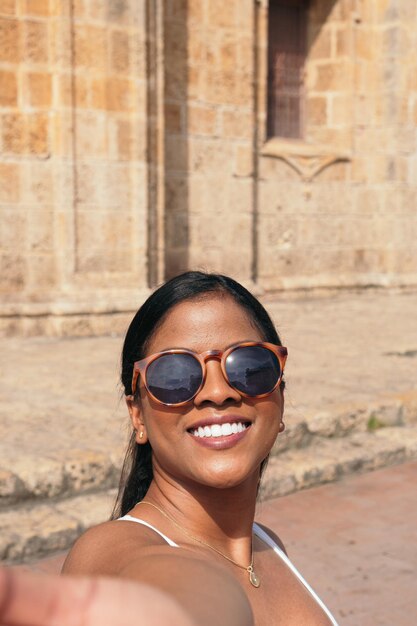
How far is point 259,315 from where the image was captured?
1578 millimetres

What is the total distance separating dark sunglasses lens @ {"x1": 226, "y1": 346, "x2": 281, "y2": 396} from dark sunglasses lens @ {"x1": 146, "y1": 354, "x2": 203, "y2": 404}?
6 cm

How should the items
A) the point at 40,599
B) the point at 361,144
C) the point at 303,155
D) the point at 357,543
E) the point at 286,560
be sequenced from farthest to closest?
the point at 361,144 < the point at 303,155 < the point at 357,543 < the point at 286,560 < the point at 40,599

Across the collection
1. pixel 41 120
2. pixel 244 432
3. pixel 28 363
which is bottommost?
pixel 28 363

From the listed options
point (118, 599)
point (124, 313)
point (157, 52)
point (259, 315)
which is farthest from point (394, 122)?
point (118, 599)

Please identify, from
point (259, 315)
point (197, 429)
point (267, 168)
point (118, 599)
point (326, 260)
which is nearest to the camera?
point (118, 599)

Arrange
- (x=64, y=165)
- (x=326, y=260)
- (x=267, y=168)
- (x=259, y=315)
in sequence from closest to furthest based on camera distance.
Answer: (x=259, y=315), (x=64, y=165), (x=267, y=168), (x=326, y=260)

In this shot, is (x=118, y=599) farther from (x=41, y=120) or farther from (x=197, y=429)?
(x=41, y=120)

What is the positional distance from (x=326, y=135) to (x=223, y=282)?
10390 millimetres

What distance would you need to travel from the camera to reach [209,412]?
1.46m

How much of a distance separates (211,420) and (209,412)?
1cm

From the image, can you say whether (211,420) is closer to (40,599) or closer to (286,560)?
(286,560)

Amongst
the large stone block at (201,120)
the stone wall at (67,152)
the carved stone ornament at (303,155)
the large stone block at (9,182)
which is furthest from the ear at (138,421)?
the carved stone ornament at (303,155)

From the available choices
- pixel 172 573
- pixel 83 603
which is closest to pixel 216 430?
pixel 172 573

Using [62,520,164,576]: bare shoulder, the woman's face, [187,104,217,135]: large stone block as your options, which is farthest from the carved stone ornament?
[62,520,164,576]: bare shoulder
